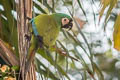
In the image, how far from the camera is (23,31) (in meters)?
0.58

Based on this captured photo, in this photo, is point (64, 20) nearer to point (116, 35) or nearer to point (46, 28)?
point (46, 28)

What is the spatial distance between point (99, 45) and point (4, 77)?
1.53 metres

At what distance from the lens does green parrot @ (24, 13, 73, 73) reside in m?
0.53

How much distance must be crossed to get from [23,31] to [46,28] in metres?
0.07

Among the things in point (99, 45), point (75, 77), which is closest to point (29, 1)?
point (75, 77)

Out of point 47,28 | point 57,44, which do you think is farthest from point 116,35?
point 47,28

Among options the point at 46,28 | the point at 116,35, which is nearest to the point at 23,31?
the point at 46,28

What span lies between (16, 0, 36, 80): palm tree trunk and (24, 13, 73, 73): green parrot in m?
0.03

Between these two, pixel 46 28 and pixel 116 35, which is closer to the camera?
pixel 46 28

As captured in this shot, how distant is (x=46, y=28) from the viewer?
0.53 meters

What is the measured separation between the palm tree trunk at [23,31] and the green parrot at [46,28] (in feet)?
0.10

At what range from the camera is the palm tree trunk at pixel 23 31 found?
569 mm

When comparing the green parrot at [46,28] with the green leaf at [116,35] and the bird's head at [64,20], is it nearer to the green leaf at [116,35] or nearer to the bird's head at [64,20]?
the bird's head at [64,20]

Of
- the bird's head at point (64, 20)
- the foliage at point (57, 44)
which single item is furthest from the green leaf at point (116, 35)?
the bird's head at point (64, 20)
